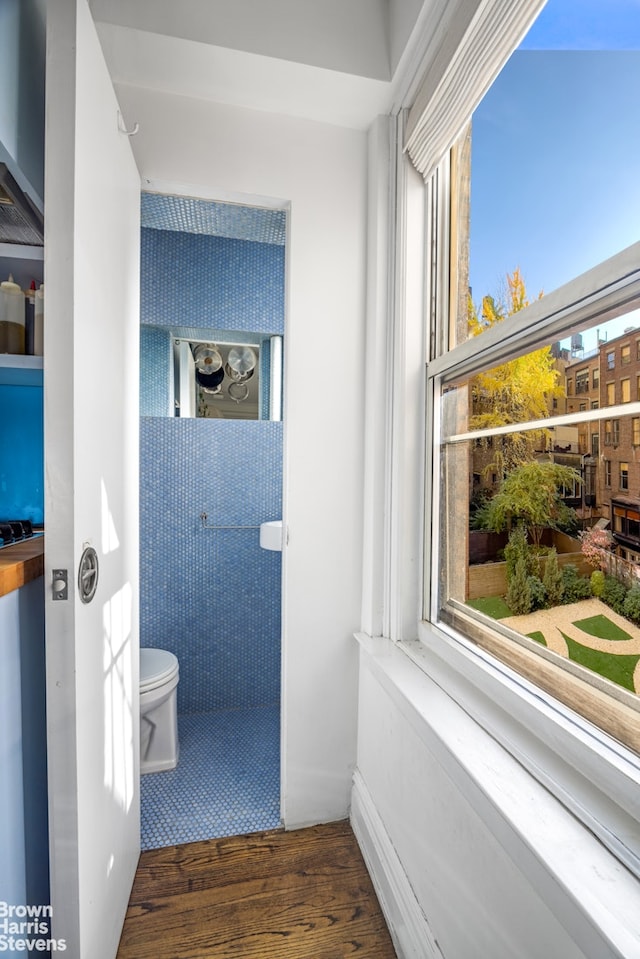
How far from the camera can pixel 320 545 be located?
1562 mm

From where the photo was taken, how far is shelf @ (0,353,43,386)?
3.34 feet

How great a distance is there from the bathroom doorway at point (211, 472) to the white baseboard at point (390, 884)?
2.47 feet

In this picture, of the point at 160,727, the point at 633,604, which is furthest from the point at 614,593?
the point at 160,727

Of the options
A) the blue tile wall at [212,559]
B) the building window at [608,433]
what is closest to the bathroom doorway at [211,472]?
the blue tile wall at [212,559]

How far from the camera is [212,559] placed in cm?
235

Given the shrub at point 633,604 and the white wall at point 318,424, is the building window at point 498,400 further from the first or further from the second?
the white wall at point 318,424

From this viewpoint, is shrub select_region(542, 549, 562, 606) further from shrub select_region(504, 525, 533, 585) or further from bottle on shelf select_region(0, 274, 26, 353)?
bottle on shelf select_region(0, 274, 26, 353)

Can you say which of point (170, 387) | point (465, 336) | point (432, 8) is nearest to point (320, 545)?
point (465, 336)

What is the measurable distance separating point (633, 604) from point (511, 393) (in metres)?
0.52

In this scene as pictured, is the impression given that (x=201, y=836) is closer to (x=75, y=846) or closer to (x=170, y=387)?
(x=75, y=846)

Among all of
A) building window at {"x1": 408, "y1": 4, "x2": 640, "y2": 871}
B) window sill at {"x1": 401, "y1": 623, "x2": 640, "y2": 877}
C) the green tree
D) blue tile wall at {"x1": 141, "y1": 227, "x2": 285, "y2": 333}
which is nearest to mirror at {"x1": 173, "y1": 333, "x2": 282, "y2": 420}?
blue tile wall at {"x1": 141, "y1": 227, "x2": 285, "y2": 333}

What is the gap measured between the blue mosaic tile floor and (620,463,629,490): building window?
1551 mm

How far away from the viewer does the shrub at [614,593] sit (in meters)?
0.78

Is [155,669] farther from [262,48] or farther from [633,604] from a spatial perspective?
[262,48]
